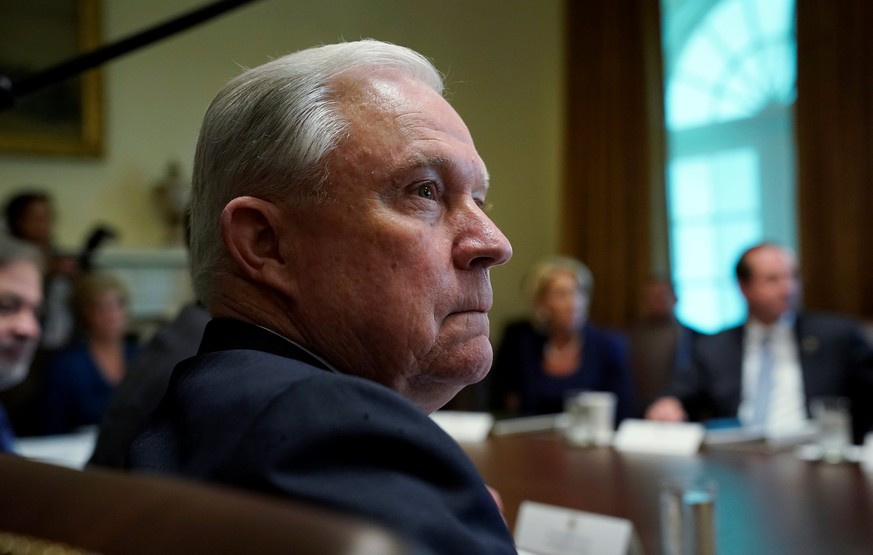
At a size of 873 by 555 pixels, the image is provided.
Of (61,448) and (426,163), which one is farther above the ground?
(426,163)

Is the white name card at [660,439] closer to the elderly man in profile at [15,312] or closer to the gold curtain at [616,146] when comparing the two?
the elderly man in profile at [15,312]

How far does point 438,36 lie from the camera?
281 inches

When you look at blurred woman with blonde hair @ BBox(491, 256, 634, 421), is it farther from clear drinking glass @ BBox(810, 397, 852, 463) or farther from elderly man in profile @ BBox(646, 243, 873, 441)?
clear drinking glass @ BBox(810, 397, 852, 463)

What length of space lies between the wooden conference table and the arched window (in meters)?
4.58

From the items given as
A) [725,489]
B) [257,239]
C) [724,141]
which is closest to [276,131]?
[257,239]

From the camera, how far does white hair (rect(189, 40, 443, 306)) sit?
894mm

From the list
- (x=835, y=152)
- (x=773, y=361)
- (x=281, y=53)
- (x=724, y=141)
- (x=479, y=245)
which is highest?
(x=281, y=53)

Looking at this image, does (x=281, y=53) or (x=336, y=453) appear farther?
(x=281, y=53)

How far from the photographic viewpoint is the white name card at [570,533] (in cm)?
129

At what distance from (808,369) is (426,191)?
9.89 feet

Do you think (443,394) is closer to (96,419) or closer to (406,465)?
(406,465)

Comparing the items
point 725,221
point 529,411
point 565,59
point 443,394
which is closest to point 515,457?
point 443,394

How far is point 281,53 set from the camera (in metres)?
6.22

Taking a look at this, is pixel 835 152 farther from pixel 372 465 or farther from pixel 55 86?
pixel 372 465
